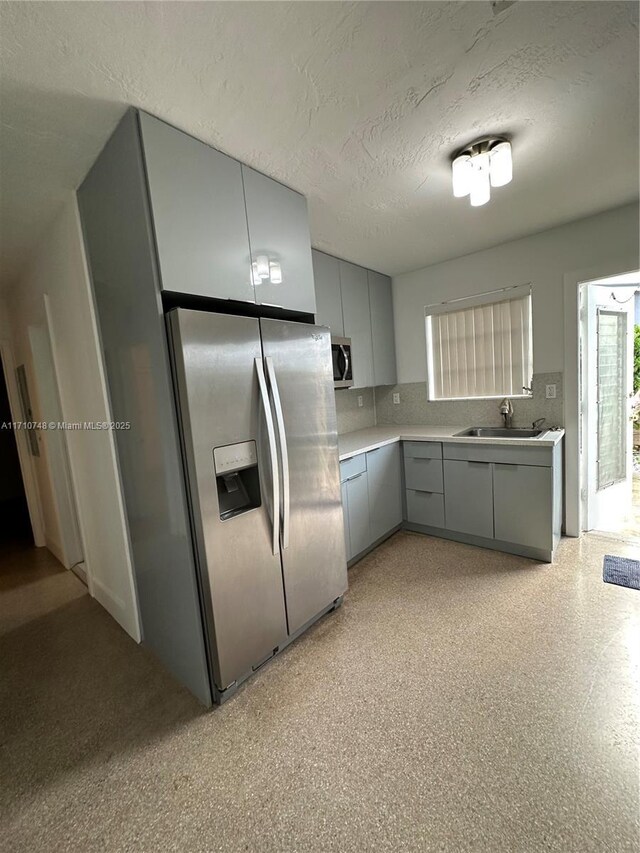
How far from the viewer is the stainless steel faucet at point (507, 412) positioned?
A: 10.1 ft

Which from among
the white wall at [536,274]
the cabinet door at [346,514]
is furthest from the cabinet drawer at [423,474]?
the white wall at [536,274]

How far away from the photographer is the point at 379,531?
115 inches

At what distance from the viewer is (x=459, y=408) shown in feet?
11.2

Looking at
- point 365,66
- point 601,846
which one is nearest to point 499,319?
point 365,66

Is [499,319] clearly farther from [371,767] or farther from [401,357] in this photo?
[371,767]

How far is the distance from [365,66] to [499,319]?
2.43 m

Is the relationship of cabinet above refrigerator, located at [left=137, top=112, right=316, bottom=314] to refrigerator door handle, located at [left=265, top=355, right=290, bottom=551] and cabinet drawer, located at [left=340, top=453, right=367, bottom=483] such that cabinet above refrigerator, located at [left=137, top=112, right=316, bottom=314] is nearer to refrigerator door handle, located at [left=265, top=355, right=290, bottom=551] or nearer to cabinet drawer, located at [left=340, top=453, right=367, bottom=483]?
refrigerator door handle, located at [left=265, top=355, right=290, bottom=551]

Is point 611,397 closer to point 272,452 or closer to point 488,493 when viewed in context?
point 488,493

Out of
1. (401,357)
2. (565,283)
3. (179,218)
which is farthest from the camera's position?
(401,357)

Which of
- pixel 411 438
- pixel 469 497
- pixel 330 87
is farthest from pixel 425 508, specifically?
pixel 330 87

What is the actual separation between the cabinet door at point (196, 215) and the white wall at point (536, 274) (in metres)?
1.71

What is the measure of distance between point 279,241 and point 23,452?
353 centimetres

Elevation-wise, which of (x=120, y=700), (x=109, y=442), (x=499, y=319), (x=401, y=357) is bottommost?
(x=120, y=700)

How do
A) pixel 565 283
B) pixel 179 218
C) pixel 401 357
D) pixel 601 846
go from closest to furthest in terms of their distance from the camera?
1. pixel 601 846
2. pixel 179 218
3. pixel 565 283
4. pixel 401 357
